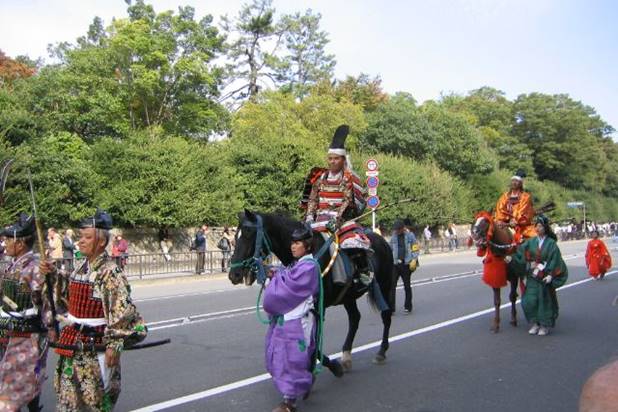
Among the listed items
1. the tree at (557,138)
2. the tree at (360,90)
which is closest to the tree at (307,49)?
Answer: the tree at (360,90)

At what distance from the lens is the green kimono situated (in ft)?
34.1

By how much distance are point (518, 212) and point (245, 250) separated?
6.49 meters

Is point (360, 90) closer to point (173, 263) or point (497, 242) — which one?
point (173, 263)

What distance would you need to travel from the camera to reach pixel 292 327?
6.05 metres

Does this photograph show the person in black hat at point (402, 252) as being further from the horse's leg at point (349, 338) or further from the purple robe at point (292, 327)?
the purple robe at point (292, 327)

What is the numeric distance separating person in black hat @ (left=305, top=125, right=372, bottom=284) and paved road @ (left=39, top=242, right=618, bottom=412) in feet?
4.80

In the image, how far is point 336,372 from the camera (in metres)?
7.34

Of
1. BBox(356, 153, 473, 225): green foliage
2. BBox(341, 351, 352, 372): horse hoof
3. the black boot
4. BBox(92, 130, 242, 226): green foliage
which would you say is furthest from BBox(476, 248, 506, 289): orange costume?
BBox(356, 153, 473, 225): green foliage

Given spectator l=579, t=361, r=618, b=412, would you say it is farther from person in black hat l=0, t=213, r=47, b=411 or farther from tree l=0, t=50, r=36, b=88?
tree l=0, t=50, r=36, b=88

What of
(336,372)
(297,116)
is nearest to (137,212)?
(297,116)

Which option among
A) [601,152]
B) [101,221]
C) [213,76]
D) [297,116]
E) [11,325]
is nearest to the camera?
[101,221]

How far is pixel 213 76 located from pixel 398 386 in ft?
117

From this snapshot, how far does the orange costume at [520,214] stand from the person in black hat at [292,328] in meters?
6.14

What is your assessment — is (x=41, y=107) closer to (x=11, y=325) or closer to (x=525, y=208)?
(x=525, y=208)
